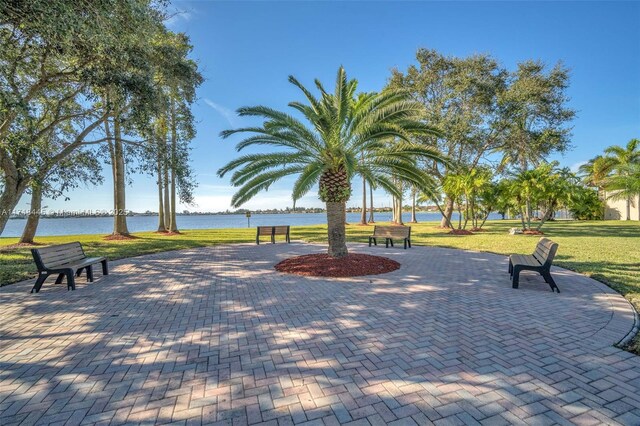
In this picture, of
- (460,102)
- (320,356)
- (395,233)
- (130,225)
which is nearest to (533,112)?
(460,102)

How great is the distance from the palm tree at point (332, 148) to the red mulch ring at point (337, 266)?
56cm

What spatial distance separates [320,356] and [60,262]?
6.97 meters

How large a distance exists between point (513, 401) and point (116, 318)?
A: 5.59 meters

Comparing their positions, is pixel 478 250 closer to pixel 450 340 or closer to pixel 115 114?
pixel 450 340

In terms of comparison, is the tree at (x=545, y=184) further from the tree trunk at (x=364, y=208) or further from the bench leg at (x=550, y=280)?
the tree trunk at (x=364, y=208)

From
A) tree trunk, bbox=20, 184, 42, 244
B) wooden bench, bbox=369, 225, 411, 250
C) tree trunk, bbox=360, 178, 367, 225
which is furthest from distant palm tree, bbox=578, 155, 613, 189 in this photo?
tree trunk, bbox=20, 184, 42, 244

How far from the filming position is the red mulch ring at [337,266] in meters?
7.98

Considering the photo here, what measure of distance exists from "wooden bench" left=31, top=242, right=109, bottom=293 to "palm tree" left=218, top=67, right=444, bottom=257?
4285mm

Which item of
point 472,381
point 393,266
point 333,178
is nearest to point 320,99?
point 333,178

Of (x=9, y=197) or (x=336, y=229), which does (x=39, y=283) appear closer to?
(x=9, y=197)

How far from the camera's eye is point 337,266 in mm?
8383

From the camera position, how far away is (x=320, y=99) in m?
9.52

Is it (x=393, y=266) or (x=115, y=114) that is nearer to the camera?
(x=393, y=266)

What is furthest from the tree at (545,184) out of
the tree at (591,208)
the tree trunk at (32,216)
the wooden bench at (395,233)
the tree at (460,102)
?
the tree trunk at (32,216)
